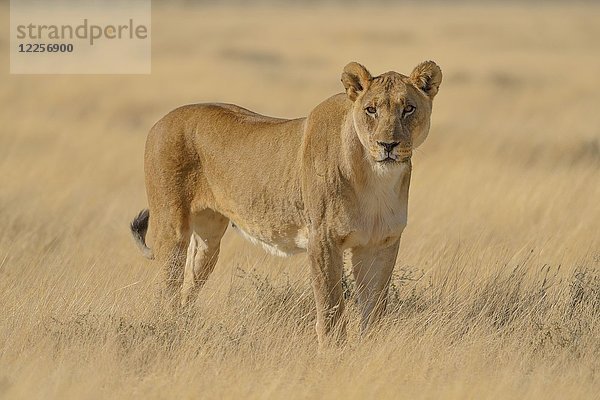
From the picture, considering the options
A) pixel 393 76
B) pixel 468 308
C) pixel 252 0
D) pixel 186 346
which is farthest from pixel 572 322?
pixel 252 0

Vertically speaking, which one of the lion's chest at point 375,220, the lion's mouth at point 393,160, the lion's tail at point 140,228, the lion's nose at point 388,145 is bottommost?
the lion's tail at point 140,228

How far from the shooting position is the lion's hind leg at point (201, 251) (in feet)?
25.9

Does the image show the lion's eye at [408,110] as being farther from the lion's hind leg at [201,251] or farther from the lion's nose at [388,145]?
the lion's hind leg at [201,251]

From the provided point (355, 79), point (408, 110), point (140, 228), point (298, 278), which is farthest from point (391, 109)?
point (140, 228)

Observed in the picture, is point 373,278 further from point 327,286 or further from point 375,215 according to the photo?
point 375,215

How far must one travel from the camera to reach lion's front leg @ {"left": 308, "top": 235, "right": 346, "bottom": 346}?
6.65 meters

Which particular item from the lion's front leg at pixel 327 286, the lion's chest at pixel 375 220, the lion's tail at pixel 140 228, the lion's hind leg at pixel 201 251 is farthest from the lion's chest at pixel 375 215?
the lion's tail at pixel 140 228

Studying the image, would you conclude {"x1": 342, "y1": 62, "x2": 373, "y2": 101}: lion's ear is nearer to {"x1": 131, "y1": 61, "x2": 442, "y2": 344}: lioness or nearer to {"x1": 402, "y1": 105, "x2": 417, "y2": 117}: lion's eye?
{"x1": 131, "y1": 61, "x2": 442, "y2": 344}: lioness

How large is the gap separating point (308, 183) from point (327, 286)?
0.63 metres

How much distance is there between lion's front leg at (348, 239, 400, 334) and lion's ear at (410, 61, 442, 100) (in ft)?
3.10

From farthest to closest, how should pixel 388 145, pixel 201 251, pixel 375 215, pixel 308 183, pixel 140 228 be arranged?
pixel 140 228
pixel 201 251
pixel 308 183
pixel 375 215
pixel 388 145

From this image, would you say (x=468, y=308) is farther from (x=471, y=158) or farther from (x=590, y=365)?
(x=471, y=158)

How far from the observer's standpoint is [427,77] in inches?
263

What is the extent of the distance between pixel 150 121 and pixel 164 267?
11735 mm
